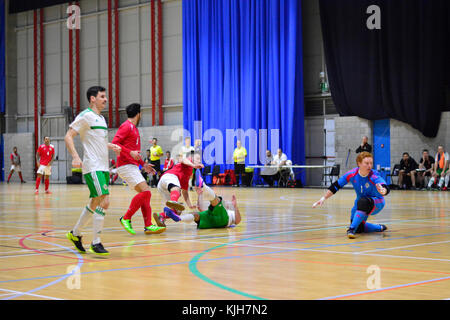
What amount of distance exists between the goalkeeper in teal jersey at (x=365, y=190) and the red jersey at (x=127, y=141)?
2698 millimetres

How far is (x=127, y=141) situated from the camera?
8750 mm

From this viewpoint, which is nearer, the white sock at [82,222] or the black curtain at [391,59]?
the white sock at [82,222]

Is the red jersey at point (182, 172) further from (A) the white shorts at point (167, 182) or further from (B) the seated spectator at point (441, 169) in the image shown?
(B) the seated spectator at point (441, 169)

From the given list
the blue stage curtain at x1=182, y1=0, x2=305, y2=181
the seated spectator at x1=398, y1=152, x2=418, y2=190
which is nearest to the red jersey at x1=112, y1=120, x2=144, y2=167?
the seated spectator at x1=398, y1=152, x2=418, y2=190

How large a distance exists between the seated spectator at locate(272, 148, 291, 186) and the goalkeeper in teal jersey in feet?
59.8

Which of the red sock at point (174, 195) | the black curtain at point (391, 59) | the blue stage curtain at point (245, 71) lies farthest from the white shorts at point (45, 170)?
the red sock at point (174, 195)

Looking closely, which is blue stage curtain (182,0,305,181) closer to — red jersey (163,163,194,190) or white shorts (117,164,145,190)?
red jersey (163,163,194,190)

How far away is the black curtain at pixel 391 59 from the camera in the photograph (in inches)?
923

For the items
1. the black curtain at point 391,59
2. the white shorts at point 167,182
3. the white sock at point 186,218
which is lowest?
the white sock at point 186,218

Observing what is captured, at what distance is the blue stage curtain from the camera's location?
28.0 m

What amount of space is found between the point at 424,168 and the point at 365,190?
15.7m

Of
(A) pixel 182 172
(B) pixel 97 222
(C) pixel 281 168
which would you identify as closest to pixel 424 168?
(C) pixel 281 168
